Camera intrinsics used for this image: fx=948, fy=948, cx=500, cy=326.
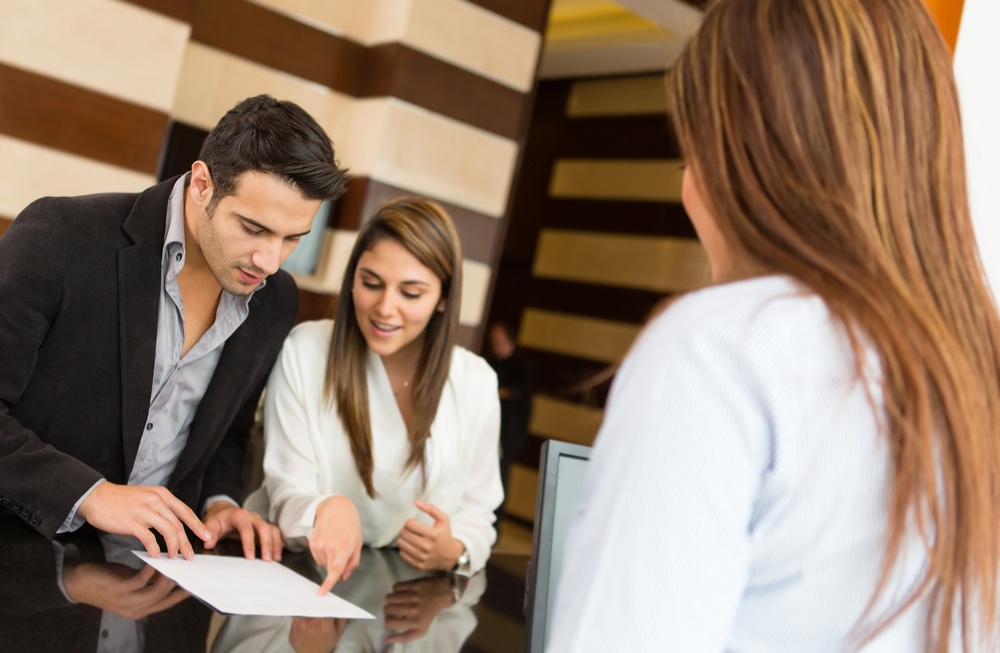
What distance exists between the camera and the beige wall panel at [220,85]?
4.42 meters

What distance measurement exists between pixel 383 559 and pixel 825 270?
61.8 inches

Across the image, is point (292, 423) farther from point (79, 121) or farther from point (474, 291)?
point (474, 291)

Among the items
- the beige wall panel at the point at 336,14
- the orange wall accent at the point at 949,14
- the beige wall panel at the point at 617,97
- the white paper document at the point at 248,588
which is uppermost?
the beige wall panel at the point at 617,97

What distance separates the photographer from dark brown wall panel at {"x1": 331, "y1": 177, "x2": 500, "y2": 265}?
4637 millimetres

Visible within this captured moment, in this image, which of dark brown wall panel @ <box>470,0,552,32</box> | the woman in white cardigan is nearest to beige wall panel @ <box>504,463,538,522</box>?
dark brown wall panel @ <box>470,0,552,32</box>

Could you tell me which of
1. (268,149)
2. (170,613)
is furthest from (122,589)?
(268,149)

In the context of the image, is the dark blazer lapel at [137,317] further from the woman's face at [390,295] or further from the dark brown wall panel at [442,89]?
the dark brown wall panel at [442,89]

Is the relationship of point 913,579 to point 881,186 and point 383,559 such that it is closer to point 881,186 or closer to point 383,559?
point 881,186

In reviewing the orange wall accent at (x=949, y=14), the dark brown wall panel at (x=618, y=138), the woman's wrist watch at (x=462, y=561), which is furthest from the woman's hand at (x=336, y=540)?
the dark brown wall panel at (x=618, y=138)

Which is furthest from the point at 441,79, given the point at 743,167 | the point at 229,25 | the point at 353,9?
the point at 743,167

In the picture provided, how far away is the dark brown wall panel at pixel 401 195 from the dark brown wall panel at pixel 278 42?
0.56 metres

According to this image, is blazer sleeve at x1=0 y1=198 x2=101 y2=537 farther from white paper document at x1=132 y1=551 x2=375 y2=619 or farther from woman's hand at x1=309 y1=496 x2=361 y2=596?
woman's hand at x1=309 y1=496 x2=361 y2=596

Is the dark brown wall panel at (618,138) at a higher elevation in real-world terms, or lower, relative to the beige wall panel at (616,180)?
higher

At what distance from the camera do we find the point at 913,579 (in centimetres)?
69
